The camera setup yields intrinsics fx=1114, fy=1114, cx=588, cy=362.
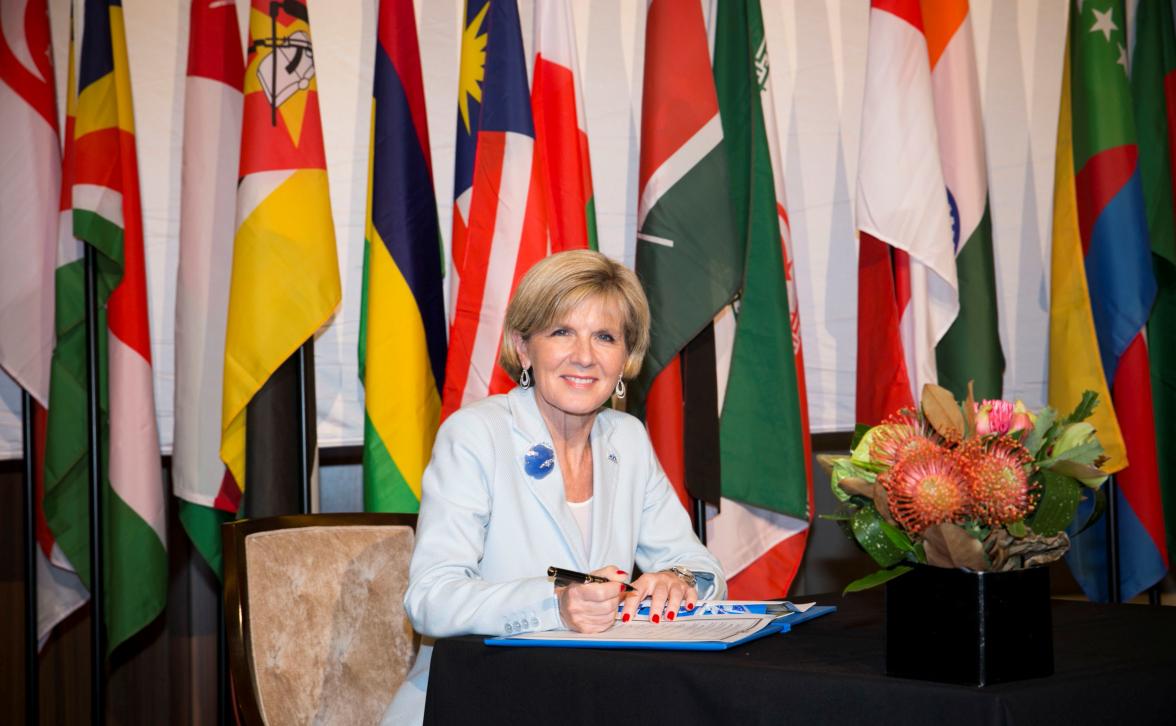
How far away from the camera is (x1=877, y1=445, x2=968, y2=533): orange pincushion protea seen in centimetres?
119

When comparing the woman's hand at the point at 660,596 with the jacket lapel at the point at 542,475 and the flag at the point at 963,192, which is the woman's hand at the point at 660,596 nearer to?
the jacket lapel at the point at 542,475

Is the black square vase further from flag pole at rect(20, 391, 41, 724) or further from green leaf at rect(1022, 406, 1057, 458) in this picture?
flag pole at rect(20, 391, 41, 724)

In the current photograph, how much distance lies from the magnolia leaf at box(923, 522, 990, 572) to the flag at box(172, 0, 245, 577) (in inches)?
90.9

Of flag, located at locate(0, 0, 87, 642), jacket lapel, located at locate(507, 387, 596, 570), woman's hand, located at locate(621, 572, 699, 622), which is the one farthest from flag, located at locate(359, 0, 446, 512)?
woman's hand, located at locate(621, 572, 699, 622)

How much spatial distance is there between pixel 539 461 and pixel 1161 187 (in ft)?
9.35

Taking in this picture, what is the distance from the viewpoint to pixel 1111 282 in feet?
12.1

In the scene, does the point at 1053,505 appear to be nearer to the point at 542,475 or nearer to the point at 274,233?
the point at 542,475

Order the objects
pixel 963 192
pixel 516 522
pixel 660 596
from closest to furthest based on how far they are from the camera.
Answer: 1. pixel 660 596
2. pixel 516 522
3. pixel 963 192

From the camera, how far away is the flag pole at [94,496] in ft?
10.0

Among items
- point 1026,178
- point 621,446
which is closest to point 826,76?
point 1026,178

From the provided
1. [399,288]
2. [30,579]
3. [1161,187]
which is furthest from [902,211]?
[30,579]

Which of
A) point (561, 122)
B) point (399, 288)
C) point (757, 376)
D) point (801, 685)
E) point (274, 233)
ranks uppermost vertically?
point (561, 122)

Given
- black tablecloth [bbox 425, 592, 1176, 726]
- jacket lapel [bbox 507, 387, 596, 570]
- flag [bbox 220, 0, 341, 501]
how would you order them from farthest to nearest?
flag [bbox 220, 0, 341, 501] < jacket lapel [bbox 507, 387, 596, 570] < black tablecloth [bbox 425, 592, 1176, 726]

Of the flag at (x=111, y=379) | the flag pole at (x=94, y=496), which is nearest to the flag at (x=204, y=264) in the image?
the flag at (x=111, y=379)
